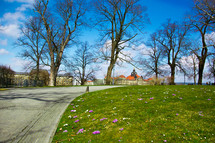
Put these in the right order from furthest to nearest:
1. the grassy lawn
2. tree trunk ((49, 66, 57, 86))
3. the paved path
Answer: tree trunk ((49, 66, 57, 86)) < the paved path < the grassy lawn

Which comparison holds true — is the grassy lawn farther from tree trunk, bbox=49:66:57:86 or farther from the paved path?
tree trunk, bbox=49:66:57:86

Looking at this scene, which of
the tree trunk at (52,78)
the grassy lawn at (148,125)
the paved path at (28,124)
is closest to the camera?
the grassy lawn at (148,125)

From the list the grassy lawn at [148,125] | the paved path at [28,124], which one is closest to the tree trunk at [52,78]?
the paved path at [28,124]

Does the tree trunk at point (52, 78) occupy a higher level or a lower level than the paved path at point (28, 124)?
higher

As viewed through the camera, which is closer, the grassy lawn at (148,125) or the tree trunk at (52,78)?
the grassy lawn at (148,125)

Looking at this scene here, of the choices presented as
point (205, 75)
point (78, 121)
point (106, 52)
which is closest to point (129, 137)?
point (78, 121)

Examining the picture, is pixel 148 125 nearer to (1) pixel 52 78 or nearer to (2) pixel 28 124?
(2) pixel 28 124

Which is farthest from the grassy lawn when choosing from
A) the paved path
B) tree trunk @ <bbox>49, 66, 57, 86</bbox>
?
tree trunk @ <bbox>49, 66, 57, 86</bbox>

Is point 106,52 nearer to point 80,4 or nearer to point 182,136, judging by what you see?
point 80,4

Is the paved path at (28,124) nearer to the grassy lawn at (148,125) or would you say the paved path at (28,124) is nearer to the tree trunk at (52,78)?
the grassy lawn at (148,125)

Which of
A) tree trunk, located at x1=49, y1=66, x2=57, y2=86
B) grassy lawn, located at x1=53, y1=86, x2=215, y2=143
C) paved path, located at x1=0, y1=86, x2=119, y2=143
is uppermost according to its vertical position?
tree trunk, located at x1=49, y1=66, x2=57, y2=86

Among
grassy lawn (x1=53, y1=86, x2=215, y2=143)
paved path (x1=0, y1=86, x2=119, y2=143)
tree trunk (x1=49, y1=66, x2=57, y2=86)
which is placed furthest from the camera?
tree trunk (x1=49, y1=66, x2=57, y2=86)

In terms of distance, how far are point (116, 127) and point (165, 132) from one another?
147 centimetres

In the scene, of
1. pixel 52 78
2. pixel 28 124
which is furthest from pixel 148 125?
pixel 52 78
